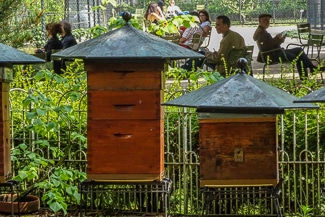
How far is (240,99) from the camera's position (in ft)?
23.0

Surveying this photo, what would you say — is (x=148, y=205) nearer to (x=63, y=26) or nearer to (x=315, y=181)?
(x=315, y=181)

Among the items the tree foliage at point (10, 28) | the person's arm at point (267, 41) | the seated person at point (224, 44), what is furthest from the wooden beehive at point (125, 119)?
the person's arm at point (267, 41)

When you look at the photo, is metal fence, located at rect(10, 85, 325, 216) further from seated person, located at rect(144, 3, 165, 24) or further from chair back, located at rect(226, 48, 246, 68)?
seated person, located at rect(144, 3, 165, 24)

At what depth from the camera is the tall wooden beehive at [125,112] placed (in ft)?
24.5

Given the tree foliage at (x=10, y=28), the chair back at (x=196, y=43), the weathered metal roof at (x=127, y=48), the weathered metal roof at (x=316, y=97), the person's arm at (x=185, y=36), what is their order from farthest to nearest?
the person's arm at (x=185, y=36) → the chair back at (x=196, y=43) → the tree foliage at (x=10, y=28) → the weathered metal roof at (x=127, y=48) → the weathered metal roof at (x=316, y=97)

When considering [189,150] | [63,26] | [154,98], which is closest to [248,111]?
[154,98]

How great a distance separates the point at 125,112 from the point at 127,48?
0.50 meters

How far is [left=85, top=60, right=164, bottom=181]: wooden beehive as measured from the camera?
294 inches

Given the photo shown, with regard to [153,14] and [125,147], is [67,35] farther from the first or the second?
[125,147]

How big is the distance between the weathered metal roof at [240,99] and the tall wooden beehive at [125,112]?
0.31 metres

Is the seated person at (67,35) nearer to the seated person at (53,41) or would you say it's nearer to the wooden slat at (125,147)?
the seated person at (53,41)

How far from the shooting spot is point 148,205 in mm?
9562

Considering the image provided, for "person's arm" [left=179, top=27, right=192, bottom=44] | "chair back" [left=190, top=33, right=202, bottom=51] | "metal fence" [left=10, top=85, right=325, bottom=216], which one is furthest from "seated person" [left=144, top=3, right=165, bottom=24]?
"metal fence" [left=10, top=85, right=325, bottom=216]

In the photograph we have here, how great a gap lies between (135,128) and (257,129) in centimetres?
98
